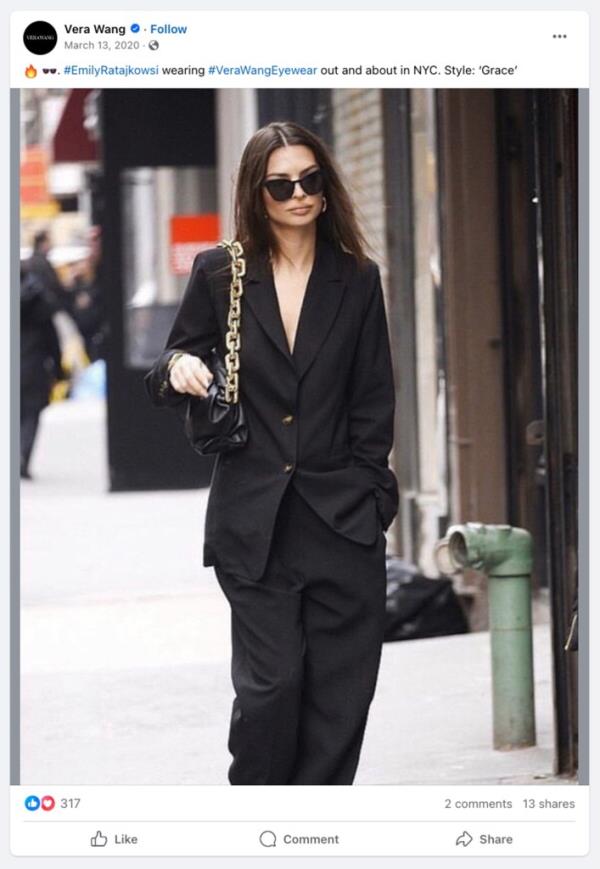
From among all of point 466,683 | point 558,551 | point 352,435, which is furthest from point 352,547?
point 466,683

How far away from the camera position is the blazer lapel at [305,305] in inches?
208

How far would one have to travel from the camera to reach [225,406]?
17.2ft

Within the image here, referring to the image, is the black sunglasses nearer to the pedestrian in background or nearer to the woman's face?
the woman's face

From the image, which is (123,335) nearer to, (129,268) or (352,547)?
(129,268)

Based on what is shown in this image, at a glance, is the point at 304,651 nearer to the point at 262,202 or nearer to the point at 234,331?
the point at 234,331

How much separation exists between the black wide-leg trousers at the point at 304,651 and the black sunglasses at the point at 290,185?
0.72 m

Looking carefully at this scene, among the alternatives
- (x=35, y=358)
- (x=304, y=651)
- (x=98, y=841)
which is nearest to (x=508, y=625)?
(x=304, y=651)

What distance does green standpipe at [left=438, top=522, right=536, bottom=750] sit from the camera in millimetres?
6949

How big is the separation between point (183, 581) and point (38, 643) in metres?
1.88

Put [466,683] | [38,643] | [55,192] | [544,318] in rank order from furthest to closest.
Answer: [55,192] → [38,643] → [466,683] → [544,318]

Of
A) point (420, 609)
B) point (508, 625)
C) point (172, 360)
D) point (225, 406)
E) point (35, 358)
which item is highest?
point (35, 358)

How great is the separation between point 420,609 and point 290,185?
440 centimetres

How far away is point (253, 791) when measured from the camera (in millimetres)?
5406

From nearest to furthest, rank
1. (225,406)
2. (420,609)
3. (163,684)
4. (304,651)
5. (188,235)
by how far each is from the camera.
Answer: (225,406)
(304,651)
(163,684)
(420,609)
(188,235)
